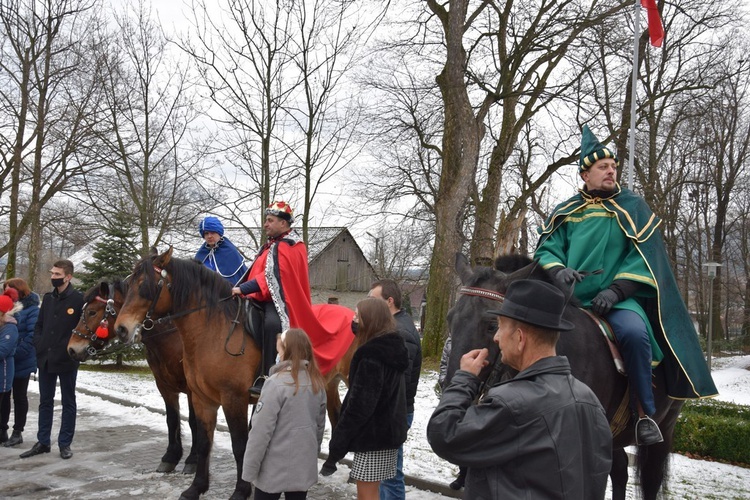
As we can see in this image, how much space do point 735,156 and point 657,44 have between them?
24.1 metres

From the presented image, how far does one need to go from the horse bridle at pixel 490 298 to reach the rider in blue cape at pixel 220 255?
491 cm

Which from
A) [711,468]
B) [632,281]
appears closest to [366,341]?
[632,281]

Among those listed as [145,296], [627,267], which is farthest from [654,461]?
[145,296]

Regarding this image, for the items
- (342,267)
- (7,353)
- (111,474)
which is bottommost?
(111,474)

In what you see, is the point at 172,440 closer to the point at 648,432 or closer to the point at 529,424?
the point at 648,432

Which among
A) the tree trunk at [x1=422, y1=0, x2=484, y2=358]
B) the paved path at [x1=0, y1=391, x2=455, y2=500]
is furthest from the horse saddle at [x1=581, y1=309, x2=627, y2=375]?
the tree trunk at [x1=422, y1=0, x2=484, y2=358]

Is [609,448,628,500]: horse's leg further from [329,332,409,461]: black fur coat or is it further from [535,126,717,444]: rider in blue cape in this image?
[329,332,409,461]: black fur coat

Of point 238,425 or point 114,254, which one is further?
point 114,254

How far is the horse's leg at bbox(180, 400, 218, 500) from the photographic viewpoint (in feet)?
20.1

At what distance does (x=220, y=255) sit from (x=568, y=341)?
545 centimetres

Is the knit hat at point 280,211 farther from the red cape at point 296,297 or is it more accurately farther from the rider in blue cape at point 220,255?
the rider in blue cape at point 220,255

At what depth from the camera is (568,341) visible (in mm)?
3742

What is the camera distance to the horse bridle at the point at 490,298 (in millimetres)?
3260

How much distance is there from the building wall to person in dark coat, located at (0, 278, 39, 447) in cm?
3564
